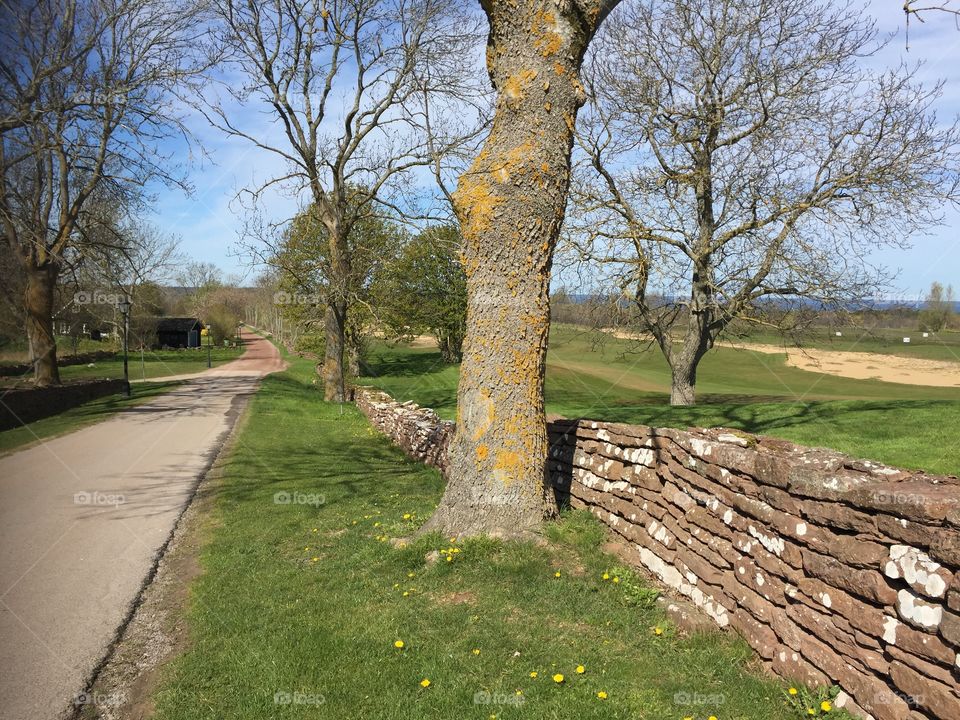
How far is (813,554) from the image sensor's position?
3662 millimetres

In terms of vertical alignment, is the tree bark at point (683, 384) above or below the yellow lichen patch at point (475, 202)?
below

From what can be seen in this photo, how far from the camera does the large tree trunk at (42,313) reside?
20.3m

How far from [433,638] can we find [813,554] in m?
2.57

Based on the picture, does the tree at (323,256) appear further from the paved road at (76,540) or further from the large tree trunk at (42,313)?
the paved road at (76,540)

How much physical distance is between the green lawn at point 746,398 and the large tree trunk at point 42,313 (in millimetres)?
12775

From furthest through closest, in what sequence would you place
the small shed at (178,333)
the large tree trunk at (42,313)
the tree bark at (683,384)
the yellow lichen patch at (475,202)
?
the small shed at (178,333), the tree bark at (683,384), the large tree trunk at (42,313), the yellow lichen patch at (475,202)

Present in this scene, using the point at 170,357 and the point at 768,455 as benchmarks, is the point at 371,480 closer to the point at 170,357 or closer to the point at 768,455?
the point at 768,455

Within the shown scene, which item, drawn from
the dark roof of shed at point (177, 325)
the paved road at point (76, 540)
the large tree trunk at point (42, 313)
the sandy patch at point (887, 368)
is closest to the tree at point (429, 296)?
the sandy patch at point (887, 368)

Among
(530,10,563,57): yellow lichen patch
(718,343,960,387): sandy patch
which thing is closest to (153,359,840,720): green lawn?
(530,10,563,57): yellow lichen patch

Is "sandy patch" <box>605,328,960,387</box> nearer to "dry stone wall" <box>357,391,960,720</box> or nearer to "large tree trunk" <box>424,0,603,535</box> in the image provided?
"large tree trunk" <box>424,0,603,535</box>

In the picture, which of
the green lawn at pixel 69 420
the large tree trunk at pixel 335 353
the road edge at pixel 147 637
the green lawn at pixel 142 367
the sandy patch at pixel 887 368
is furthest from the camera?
the sandy patch at pixel 887 368

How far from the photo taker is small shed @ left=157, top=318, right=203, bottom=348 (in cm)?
6462

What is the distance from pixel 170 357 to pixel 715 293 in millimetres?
46873

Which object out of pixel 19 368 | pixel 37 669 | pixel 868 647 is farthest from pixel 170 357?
pixel 868 647
